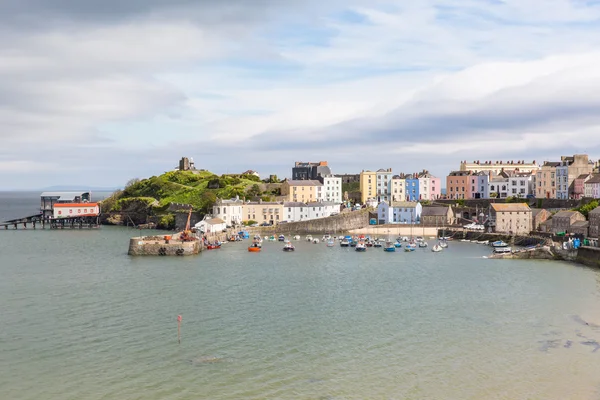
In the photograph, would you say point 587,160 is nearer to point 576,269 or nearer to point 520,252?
point 520,252

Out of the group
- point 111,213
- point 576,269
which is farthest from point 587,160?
point 111,213

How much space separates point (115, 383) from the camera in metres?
22.6

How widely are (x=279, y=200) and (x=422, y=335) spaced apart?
7867 centimetres

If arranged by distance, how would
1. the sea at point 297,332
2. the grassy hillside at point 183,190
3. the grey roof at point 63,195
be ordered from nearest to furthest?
the sea at point 297,332 < the grey roof at point 63,195 < the grassy hillside at point 183,190

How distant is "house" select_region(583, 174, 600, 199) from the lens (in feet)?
272

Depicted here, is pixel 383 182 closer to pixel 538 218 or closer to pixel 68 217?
pixel 538 218

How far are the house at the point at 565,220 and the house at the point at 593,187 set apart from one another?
1400 cm

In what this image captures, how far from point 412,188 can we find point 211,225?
50506mm

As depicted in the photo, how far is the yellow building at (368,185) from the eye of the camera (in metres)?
121

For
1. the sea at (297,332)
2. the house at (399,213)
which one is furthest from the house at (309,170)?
the sea at (297,332)

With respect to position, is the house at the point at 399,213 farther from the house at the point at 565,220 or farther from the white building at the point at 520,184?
the house at the point at 565,220

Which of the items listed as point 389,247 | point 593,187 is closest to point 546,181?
point 593,187

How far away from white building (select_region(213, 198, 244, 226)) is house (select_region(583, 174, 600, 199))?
51.2m

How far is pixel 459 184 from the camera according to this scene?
111875 mm
